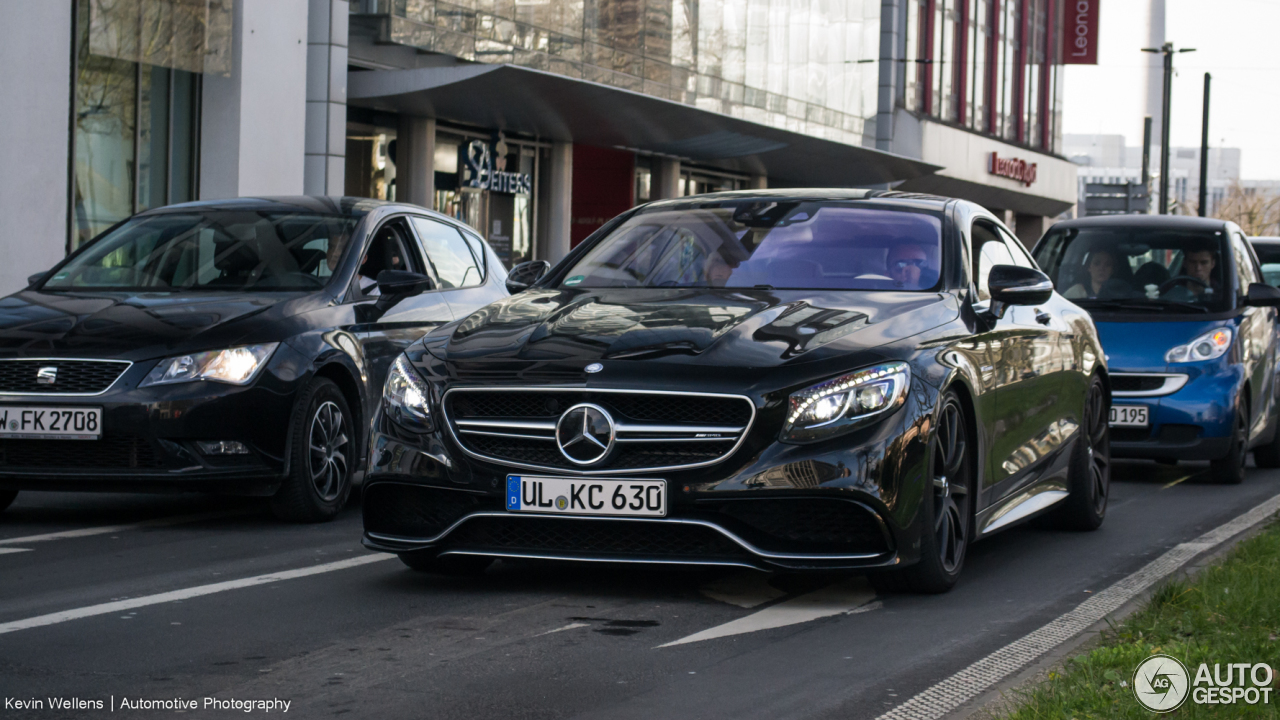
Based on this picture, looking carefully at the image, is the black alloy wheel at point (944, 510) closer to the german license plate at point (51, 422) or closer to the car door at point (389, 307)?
the car door at point (389, 307)

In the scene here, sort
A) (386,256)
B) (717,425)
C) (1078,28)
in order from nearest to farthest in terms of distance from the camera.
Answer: (717,425), (386,256), (1078,28)

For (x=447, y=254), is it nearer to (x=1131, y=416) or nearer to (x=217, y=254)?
(x=217, y=254)

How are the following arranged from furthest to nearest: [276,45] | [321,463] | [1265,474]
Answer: [276,45], [1265,474], [321,463]

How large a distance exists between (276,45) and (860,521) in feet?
51.8

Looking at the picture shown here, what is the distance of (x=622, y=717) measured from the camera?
13.7ft

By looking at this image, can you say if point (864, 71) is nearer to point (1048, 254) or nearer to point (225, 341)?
point (1048, 254)

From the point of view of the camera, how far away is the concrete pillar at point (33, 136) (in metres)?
16.1

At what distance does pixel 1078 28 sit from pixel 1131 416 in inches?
2109

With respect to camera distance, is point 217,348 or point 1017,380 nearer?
point 1017,380

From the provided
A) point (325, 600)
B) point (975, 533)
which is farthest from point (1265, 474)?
point (325, 600)

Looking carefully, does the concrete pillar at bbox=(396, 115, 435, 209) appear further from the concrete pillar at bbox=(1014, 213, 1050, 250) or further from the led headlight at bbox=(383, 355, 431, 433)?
the concrete pillar at bbox=(1014, 213, 1050, 250)

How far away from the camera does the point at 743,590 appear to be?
6.09 meters

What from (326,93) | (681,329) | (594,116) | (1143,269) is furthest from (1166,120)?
(681,329)

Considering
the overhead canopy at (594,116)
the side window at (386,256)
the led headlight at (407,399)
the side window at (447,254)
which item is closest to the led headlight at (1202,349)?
the side window at (447,254)
